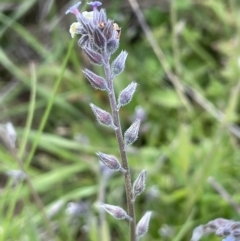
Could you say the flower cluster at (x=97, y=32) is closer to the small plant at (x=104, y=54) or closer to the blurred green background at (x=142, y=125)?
the small plant at (x=104, y=54)

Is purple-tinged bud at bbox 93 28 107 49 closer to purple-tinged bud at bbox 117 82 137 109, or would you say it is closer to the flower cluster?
the flower cluster

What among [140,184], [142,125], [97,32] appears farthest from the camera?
[142,125]

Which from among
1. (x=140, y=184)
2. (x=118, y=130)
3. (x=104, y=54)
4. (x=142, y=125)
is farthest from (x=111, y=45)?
(x=142, y=125)

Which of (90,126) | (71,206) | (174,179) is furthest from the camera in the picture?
(90,126)

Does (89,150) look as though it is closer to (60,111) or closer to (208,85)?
(60,111)

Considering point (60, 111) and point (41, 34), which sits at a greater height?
point (41, 34)

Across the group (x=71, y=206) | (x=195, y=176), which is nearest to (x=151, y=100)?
(x=195, y=176)

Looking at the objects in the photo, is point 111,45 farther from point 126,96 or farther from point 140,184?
point 140,184
